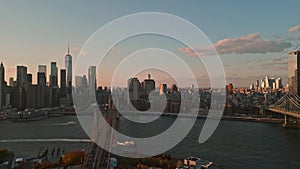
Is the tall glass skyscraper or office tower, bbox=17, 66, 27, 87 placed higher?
office tower, bbox=17, 66, 27, 87

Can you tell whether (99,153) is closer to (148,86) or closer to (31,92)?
(148,86)

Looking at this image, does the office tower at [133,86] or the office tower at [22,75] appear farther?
the office tower at [22,75]

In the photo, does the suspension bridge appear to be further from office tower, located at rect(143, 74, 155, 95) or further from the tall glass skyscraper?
the tall glass skyscraper

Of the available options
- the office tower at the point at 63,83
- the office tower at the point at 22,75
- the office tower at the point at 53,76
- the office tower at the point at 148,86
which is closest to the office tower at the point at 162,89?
the office tower at the point at 148,86

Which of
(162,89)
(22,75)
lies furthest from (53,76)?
(162,89)

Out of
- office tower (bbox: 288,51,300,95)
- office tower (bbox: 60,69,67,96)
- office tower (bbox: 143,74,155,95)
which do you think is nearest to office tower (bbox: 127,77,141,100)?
office tower (bbox: 143,74,155,95)

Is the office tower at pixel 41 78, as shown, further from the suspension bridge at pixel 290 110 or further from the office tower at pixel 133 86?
the suspension bridge at pixel 290 110
